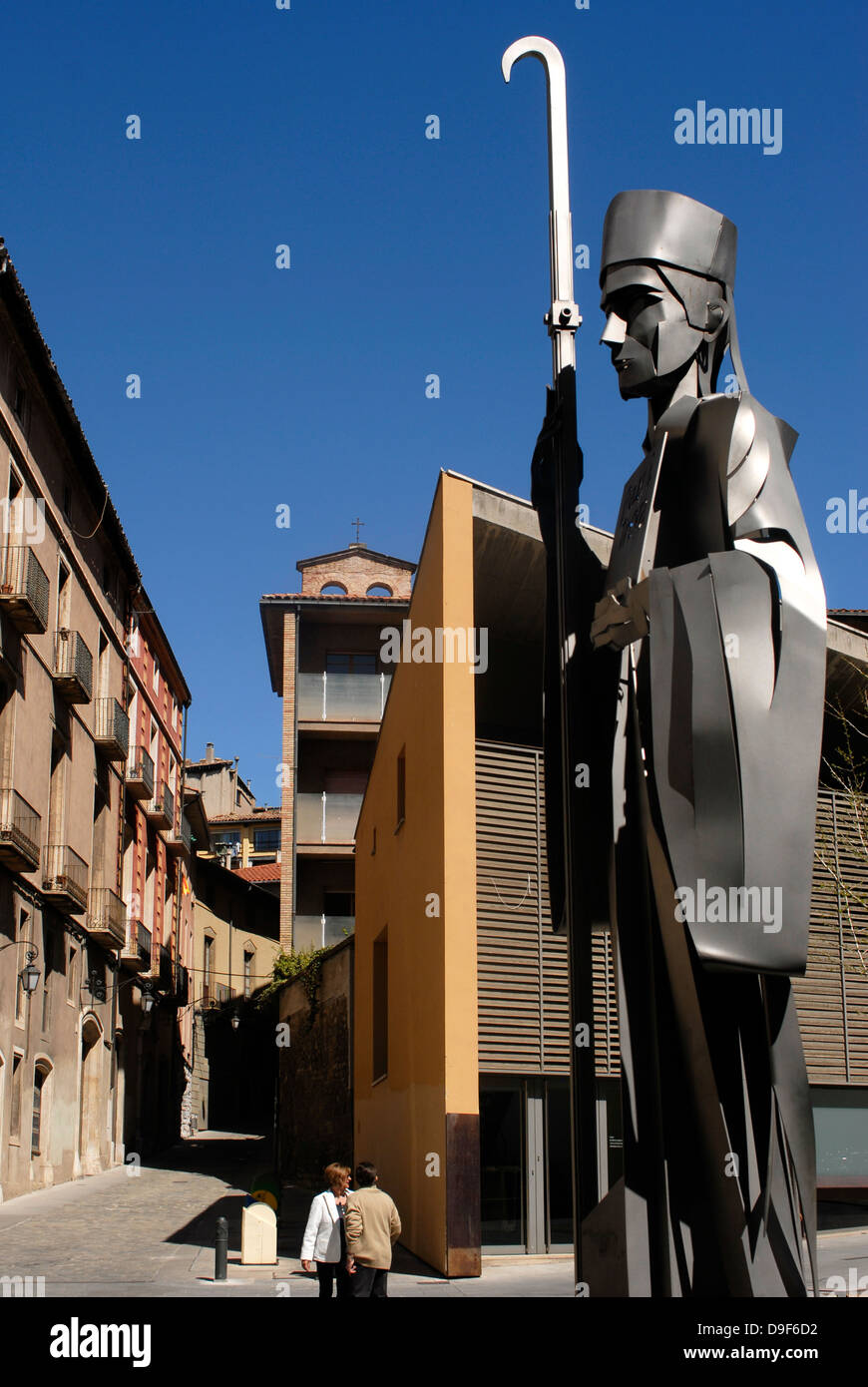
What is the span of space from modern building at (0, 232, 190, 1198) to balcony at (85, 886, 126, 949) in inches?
2.5

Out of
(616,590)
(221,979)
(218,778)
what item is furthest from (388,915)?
(218,778)

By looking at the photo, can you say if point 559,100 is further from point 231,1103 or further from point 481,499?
point 231,1103

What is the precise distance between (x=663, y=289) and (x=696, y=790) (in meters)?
2.09

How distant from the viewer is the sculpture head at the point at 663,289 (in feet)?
17.7

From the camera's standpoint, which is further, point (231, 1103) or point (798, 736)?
point (231, 1103)

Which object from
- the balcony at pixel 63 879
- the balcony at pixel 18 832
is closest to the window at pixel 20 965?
the balcony at pixel 18 832

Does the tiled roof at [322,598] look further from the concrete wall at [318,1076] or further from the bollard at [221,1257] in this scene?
the bollard at [221,1257]

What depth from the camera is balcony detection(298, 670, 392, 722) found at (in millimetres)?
40812

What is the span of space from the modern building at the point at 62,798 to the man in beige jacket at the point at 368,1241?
14.9 m

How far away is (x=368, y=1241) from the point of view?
31.7ft

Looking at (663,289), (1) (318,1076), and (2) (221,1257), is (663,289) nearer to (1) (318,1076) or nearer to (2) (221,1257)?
(2) (221,1257)

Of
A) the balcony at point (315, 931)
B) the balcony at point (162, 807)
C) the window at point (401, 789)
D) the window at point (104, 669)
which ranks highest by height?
the window at point (104, 669)
